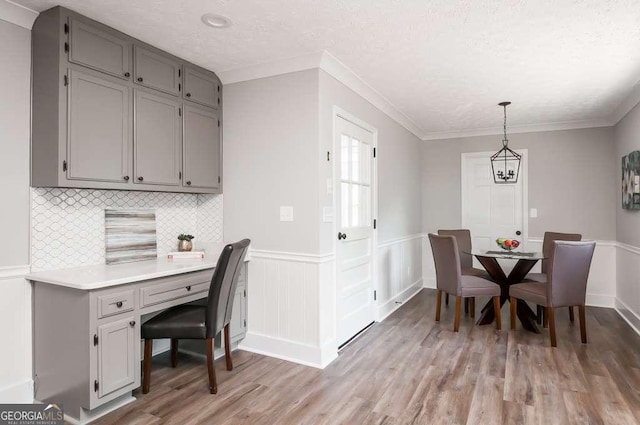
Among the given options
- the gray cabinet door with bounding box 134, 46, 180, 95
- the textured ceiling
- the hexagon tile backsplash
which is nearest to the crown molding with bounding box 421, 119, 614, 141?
the textured ceiling

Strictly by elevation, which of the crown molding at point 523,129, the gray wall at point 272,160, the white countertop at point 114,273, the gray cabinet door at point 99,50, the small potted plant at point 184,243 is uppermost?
the crown molding at point 523,129

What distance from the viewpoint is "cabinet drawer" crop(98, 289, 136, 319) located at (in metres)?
2.21

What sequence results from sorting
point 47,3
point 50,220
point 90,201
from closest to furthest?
point 47,3 → point 50,220 → point 90,201

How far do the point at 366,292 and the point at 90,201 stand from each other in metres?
2.58

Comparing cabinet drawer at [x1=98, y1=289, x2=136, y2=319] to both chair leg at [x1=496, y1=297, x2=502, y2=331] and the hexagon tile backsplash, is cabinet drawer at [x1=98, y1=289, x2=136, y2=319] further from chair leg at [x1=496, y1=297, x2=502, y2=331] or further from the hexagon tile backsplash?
chair leg at [x1=496, y1=297, x2=502, y2=331]

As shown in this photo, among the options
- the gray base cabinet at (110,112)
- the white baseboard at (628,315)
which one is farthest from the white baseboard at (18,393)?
the white baseboard at (628,315)

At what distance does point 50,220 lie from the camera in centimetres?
254

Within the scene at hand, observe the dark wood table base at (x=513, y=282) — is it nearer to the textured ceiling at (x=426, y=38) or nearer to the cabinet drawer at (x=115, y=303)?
the textured ceiling at (x=426, y=38)

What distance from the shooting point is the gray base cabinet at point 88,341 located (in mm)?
2172

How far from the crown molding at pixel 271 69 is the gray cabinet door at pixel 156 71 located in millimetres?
480

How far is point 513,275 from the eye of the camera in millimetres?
4379

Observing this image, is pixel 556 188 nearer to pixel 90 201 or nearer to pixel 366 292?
pixel 366 292

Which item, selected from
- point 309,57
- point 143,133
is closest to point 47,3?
point 143,133

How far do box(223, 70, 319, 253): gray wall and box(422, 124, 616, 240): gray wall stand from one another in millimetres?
3568
